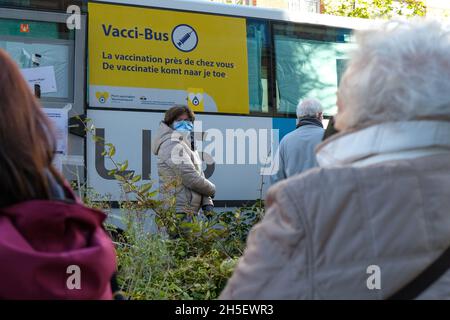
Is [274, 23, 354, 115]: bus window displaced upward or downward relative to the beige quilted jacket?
upward

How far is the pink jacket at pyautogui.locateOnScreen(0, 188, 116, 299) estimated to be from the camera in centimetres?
155

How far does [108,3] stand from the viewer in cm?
782

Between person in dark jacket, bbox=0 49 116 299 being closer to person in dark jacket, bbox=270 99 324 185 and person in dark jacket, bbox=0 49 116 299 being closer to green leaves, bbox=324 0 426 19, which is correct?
→ person in dark jacket, bbox=270 99 324 185

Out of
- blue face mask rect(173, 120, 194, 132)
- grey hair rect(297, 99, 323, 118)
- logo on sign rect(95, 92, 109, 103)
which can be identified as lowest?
blue face mask rect(173, 120, 194, 132)

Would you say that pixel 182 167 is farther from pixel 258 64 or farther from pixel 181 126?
pixel 258 64

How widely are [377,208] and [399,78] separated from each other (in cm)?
35

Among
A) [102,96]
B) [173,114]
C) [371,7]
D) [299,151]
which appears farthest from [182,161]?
[371,7]

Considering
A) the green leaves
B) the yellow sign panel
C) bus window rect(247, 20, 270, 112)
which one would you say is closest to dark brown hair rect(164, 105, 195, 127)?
the yellow sign panel

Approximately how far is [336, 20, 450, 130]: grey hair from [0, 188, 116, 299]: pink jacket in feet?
2.46

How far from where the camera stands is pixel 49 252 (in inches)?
62.4

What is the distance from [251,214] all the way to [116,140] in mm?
2700

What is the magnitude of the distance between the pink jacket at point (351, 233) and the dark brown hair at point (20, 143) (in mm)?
560
